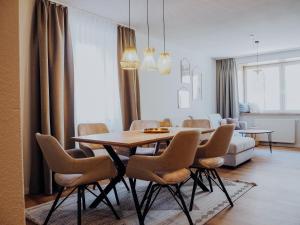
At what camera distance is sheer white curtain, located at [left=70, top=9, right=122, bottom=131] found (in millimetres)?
3793

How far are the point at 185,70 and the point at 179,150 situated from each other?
173 inches

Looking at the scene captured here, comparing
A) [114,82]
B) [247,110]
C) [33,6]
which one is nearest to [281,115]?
[247,110]

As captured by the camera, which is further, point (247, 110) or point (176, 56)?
point (247, 110)

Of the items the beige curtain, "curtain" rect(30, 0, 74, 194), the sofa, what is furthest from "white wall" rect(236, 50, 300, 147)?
"curtain" rect(30, 0, 74, 194)

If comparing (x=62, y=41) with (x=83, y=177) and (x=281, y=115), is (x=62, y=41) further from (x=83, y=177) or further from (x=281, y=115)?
(x=281, y=115)

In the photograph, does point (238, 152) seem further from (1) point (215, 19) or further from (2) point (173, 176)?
(2) point (173, 176)

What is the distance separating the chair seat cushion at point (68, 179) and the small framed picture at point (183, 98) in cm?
404

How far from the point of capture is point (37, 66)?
3189 millimetres

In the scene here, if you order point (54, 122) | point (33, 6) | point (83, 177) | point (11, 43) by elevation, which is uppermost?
point (33, 6)

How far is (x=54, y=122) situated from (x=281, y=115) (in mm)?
5701

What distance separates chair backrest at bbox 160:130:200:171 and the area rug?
582mm

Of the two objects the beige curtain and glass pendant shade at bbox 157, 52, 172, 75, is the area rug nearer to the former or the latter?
glass pendant shade at bbox 157, 52, 172, 75

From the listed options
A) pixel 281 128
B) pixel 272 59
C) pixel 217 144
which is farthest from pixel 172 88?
pixel 217 144

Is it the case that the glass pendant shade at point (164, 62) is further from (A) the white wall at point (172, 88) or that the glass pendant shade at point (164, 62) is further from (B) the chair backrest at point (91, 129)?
(A) the white wall at point (172, 88)
